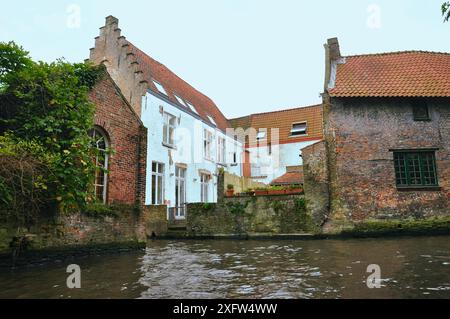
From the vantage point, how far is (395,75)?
54.2 ft

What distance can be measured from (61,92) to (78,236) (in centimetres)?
340

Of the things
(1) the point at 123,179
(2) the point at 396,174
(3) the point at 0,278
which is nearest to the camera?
(3) the point at 0,278

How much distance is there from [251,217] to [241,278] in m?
9.91

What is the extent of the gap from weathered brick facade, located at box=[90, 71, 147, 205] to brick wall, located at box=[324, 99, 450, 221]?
27.9ft

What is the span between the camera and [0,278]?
→ 570 centimetres

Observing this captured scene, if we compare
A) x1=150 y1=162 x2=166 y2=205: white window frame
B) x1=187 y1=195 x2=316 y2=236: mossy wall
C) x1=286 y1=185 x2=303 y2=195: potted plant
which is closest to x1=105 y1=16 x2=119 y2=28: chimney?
x1=150 y1=162 x2=166 y2=205: white window frame

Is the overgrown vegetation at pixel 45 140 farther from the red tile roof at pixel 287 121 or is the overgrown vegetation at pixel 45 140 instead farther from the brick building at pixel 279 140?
the red tile roof at pixel 287 121

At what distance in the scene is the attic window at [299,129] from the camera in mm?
30459

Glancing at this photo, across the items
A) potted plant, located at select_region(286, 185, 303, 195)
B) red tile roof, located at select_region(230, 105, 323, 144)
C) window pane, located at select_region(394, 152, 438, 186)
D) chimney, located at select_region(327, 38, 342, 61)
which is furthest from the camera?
red tile roof, located at select_region(230, 105, 323, 144)

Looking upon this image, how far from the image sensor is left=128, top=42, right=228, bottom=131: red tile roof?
21.2 m

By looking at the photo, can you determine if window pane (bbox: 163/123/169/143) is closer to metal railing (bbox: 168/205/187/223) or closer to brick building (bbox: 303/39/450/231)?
metal railing (bbox: 168/205/187/223)

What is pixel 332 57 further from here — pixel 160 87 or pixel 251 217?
pixel 160 87
